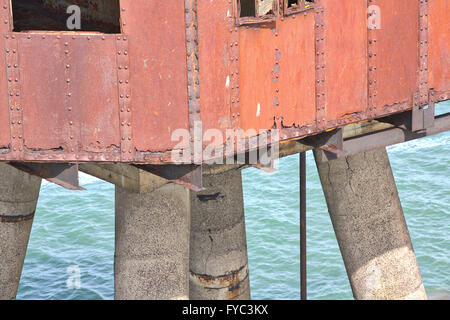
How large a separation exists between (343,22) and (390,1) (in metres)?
1.05

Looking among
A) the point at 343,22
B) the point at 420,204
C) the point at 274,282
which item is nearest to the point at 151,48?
the point at 343,22

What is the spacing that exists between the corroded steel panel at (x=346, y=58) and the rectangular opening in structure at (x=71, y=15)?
19.2ft

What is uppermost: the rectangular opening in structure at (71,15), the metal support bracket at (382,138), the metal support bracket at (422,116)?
the rectangular opening in structure at (71,15)

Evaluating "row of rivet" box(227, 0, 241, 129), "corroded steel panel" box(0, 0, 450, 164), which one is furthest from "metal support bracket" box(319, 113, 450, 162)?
"row of rivet" box(227, 0, 241, 129)

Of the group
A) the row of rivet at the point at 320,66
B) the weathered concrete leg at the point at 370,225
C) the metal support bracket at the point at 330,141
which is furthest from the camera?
the weathered concrete leg at the point at 370,225

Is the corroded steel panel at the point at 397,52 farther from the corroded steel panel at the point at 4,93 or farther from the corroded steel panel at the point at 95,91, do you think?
the corroded steel panel at the point at 4,93

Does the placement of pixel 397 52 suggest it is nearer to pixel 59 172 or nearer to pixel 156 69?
pixel 156 69

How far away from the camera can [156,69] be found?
36.1 ft

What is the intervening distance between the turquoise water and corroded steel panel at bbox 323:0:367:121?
748 inches

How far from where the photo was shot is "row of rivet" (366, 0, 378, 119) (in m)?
13.1

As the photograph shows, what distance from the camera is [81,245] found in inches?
1428

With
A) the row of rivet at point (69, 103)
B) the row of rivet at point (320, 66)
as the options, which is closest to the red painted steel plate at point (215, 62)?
the row of rivet at point (320, 66)

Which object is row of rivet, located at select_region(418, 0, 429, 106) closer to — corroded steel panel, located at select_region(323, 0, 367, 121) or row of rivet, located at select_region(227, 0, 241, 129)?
corroded steel panel, located at select_region(323, 0, 367, 121)

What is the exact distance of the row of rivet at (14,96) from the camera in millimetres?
11086
